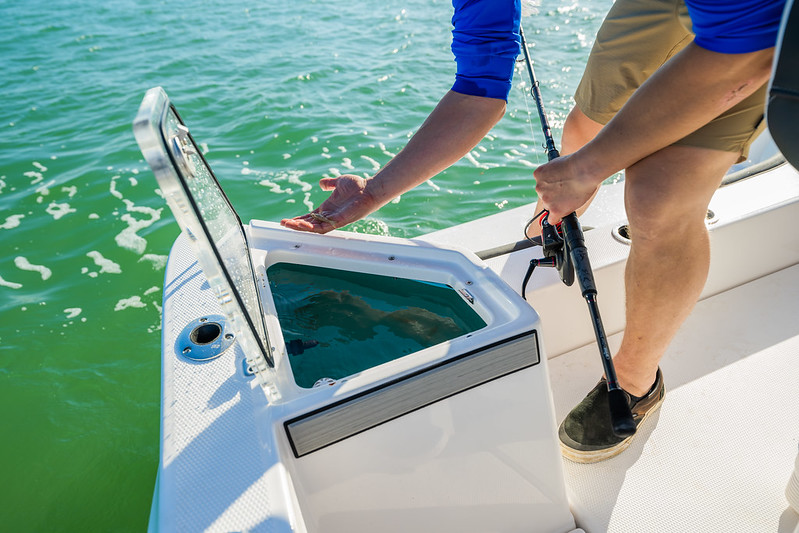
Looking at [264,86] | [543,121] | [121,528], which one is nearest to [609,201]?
[543,121]

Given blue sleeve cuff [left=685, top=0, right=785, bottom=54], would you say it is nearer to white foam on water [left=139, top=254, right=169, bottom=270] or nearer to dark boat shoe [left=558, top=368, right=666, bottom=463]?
dark boat shoe [left=558, top=368, right=666, bottom=463]

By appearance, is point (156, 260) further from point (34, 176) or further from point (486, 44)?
point (486, 44)

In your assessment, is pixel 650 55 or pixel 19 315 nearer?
pixel 650 55

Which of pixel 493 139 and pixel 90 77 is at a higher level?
pixel 90 77

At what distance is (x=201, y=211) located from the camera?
2.48ft

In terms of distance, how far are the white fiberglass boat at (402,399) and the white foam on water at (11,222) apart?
264 centimetres

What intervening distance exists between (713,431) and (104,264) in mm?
3002

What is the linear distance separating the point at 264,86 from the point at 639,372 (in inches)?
189

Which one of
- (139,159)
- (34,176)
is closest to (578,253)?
(139,159)

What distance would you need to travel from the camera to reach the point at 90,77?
5629 mm

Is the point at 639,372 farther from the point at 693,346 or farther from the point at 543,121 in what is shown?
the point at 543,121

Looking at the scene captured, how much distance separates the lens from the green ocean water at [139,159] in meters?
2.15

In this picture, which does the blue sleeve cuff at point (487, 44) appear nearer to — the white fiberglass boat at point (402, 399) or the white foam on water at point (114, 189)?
the white fiberglass boat at point (402, 399)

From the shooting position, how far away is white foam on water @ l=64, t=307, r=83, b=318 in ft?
9.02
